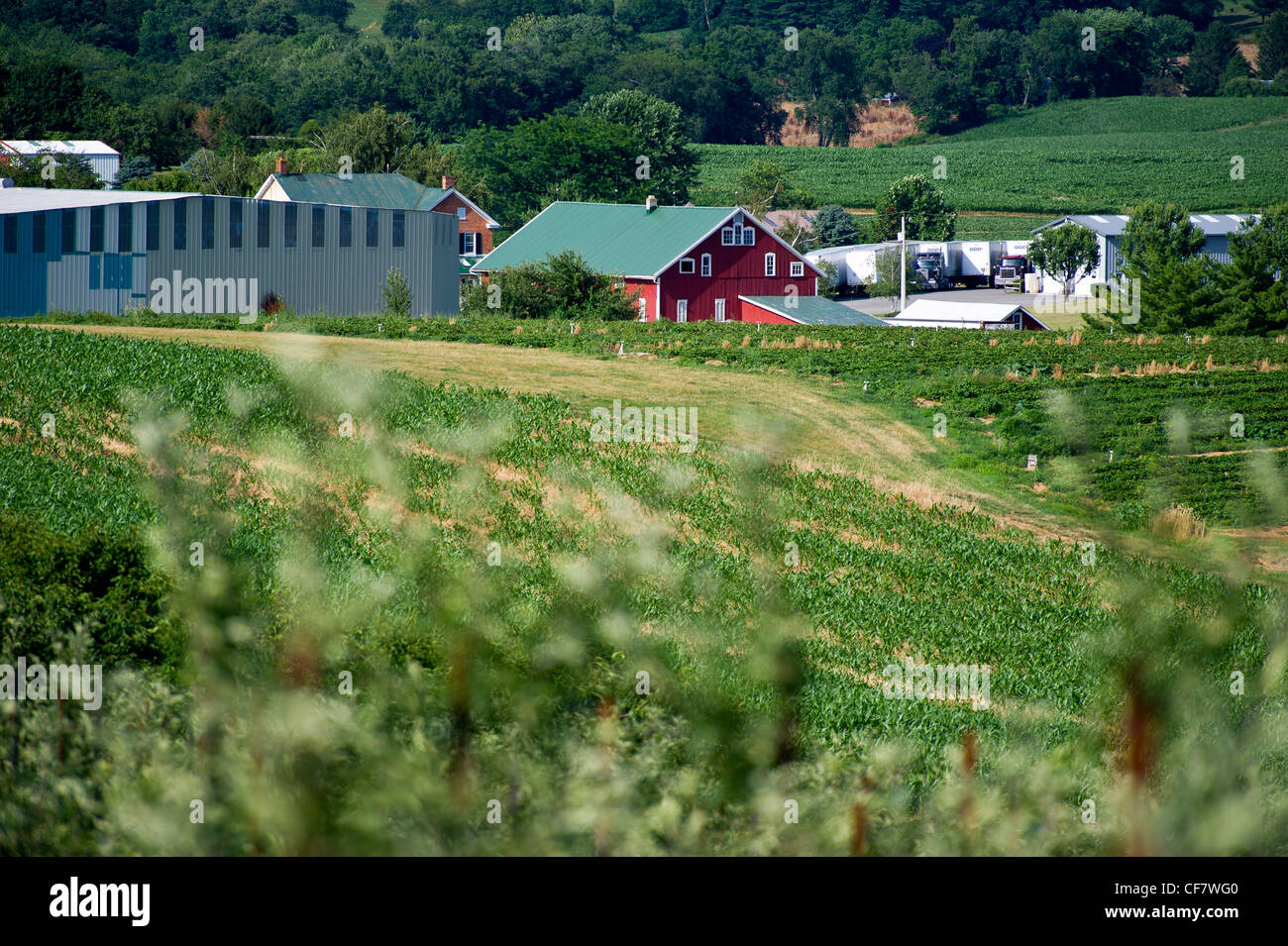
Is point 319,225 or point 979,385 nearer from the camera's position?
point 979,385

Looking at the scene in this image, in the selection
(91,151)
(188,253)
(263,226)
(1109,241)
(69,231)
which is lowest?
(188,253)

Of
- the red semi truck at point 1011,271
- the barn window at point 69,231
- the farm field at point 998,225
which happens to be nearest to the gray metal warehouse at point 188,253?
the barn window at point 69,231

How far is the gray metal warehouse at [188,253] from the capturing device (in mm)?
39750

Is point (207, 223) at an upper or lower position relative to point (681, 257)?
lower

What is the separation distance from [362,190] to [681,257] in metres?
21.0

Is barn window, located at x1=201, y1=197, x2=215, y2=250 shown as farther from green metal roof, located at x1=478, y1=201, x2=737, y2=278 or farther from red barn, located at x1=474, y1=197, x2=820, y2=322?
red barn, located at x1=474, y1=197, x2=820, y2=322

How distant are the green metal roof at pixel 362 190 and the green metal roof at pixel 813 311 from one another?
64.3 feet

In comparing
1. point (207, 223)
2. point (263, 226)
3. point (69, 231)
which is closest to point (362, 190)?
point (263, 226)

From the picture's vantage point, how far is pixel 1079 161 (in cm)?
13650

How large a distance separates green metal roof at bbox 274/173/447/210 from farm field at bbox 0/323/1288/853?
48713 mm

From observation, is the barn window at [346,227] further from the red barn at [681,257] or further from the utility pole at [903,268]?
the utility pole at [903,268]

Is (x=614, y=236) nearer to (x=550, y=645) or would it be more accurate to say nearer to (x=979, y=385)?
(x=979, y=385)
